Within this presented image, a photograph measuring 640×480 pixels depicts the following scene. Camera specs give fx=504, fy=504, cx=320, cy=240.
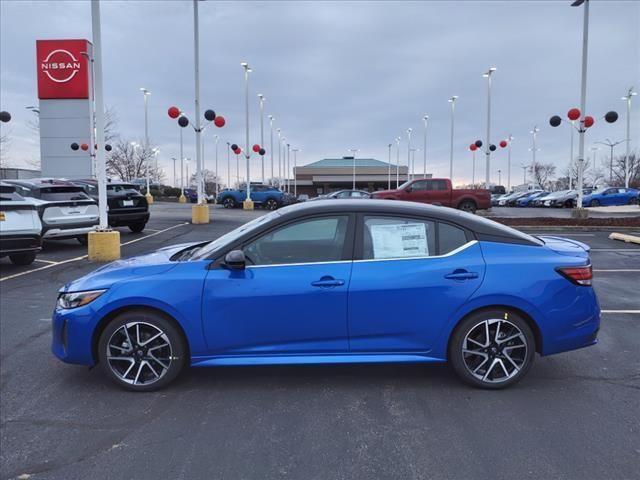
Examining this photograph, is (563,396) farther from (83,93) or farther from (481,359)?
(83,93)

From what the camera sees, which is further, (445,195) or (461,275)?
(445,195)

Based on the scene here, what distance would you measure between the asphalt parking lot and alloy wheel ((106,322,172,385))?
0.59ft

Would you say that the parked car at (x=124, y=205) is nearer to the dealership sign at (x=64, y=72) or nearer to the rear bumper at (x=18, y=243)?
the rear bumper at (x=18, y=243)

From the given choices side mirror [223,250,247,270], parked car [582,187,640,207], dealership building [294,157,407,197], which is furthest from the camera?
dealership building [294,157,407,197]

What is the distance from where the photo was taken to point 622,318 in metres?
6.21

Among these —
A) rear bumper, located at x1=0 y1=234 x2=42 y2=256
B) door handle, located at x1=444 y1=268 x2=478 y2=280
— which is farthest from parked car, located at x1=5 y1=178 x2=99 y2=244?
door handle, located at x1=444 y1=268 x2=478 y2=280

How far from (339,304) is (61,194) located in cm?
1032

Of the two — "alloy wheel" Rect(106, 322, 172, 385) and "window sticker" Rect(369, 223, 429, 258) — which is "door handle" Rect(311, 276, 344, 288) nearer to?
"window sticker" Rect(369, 223, 429, 258)

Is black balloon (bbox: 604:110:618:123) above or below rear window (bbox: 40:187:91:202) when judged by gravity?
above

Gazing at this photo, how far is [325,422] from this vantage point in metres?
3.54

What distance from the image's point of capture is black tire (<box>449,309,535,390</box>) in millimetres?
3990

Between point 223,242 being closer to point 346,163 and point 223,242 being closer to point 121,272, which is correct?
point 121,272

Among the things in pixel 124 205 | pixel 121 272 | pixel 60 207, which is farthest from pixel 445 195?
pixel 121 272

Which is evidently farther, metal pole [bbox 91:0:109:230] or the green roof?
the green roof
